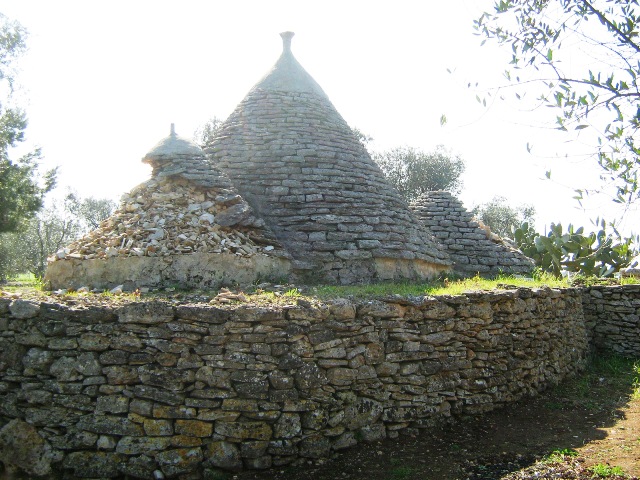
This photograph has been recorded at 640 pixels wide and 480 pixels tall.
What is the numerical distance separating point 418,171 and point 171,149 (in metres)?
14.6

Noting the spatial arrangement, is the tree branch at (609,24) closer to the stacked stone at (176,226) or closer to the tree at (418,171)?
the stacked stone at (176,226)

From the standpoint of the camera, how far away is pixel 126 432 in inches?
178

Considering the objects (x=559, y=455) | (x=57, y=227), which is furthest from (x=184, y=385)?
(x=57, y=227)

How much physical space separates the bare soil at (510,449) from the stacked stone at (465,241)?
95.3 inches

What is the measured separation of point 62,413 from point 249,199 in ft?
11.2

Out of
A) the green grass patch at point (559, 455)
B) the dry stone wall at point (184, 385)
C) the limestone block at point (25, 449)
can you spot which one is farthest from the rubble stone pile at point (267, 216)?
the green grass patch at point (559, 455)

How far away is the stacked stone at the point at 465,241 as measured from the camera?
8.82m

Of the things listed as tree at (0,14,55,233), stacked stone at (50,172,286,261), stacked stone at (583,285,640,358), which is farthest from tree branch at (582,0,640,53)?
tree at (0,14,55,233)

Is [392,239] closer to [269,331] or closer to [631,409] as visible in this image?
[269,331]

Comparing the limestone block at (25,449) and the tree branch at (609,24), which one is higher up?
the tree branch at (609,24)

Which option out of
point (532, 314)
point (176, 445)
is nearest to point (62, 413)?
point (176, 445)

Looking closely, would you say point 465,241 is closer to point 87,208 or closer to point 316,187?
point 316,187

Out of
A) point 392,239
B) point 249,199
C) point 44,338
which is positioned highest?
point 249,199

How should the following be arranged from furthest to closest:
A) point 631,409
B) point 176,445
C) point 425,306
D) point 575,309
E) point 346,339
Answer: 1. point 575,309
2. point 631,409
3. point 425,306
4. point 346,339
5. point 176,445
